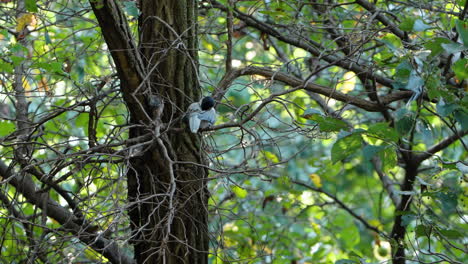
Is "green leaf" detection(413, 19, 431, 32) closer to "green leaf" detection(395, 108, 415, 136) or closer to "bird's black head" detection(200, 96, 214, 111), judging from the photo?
"green leaf" detection(395, 108, 415, 136)

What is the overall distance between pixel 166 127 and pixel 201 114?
0.14 m

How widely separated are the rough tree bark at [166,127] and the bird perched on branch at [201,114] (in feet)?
0.19

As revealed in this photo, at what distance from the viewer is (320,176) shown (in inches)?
162

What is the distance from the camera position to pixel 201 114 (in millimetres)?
2258

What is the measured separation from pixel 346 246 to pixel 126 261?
264 cm

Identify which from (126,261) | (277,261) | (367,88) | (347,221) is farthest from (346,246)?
(126,261)

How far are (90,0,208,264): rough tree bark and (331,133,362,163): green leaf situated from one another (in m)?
0.51

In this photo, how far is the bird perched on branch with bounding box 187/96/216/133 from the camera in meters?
A: 2.24

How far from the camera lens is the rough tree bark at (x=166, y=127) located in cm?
222

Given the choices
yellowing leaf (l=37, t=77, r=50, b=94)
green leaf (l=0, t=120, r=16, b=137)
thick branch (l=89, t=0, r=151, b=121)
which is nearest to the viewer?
thick branch (l=89, t=0, r=151, b=121)

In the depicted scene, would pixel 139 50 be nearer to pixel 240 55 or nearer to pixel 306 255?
pixel 306 255

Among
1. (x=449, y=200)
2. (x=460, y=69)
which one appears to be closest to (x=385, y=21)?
(x=460, y=69)

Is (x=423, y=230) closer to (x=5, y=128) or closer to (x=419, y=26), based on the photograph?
(x=419, y=26)

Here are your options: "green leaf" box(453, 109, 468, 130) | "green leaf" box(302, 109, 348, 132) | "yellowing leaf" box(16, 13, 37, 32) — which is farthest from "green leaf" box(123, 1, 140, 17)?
"green leaf" box(453, 109, 468, 130)
